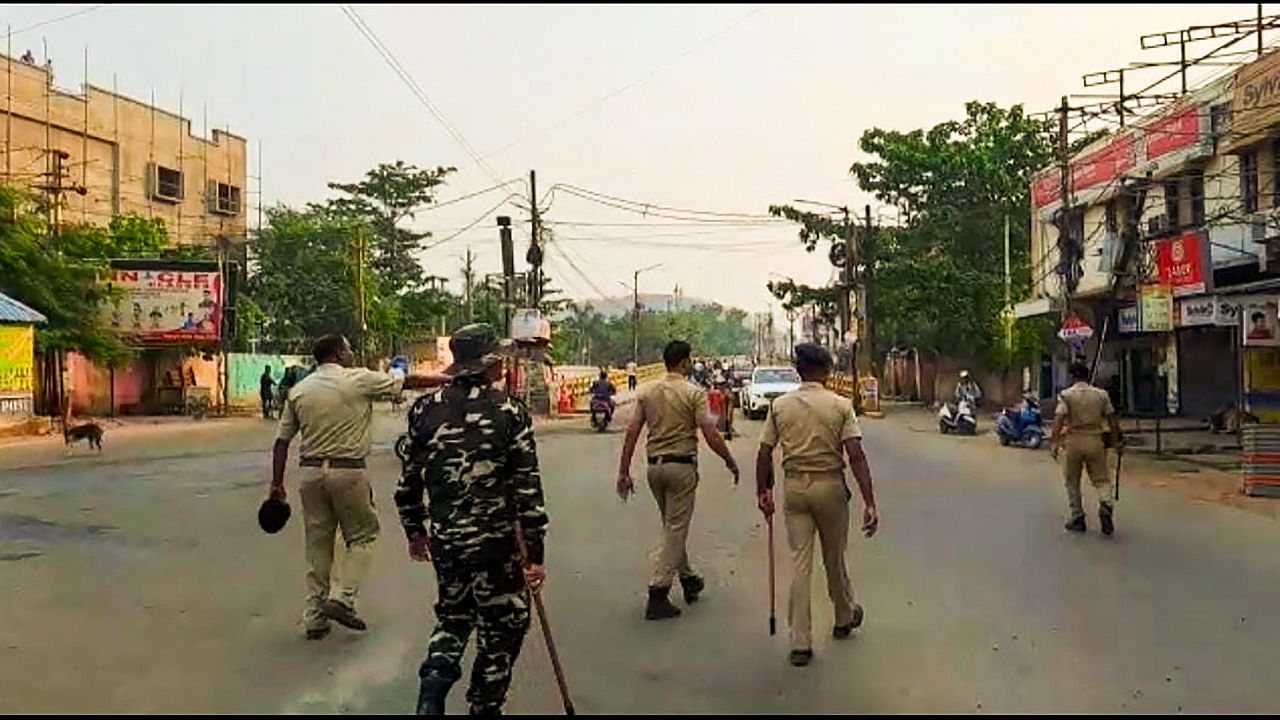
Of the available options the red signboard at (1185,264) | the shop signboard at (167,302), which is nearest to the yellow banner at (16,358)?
the shop signboard at (167,302)

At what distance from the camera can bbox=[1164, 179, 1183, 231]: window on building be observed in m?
26.9

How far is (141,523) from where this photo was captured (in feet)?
42.0

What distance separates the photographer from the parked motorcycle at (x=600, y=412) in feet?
100

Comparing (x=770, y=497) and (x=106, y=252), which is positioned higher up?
(x=106, y=252)

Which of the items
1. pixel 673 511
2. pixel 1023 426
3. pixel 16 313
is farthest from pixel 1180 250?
pixel 16 313

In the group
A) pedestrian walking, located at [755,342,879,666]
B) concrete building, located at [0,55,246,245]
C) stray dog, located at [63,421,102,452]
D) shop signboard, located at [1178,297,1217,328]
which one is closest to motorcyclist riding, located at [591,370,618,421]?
stray dog, located at [63,421,102,452]

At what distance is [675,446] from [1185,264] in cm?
1550

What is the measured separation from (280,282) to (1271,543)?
159 ft

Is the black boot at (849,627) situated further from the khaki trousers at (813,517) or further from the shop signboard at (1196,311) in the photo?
the shop signboard at (1196,311)

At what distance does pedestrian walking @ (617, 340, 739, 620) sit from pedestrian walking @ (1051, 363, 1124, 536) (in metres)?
4.51

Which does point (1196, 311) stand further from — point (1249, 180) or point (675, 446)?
point (675, 446)

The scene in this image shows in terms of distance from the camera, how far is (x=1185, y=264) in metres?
20.8

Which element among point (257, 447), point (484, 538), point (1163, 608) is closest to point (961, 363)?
point (257, 447)

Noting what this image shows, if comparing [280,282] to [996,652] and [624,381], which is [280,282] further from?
[996,652]
